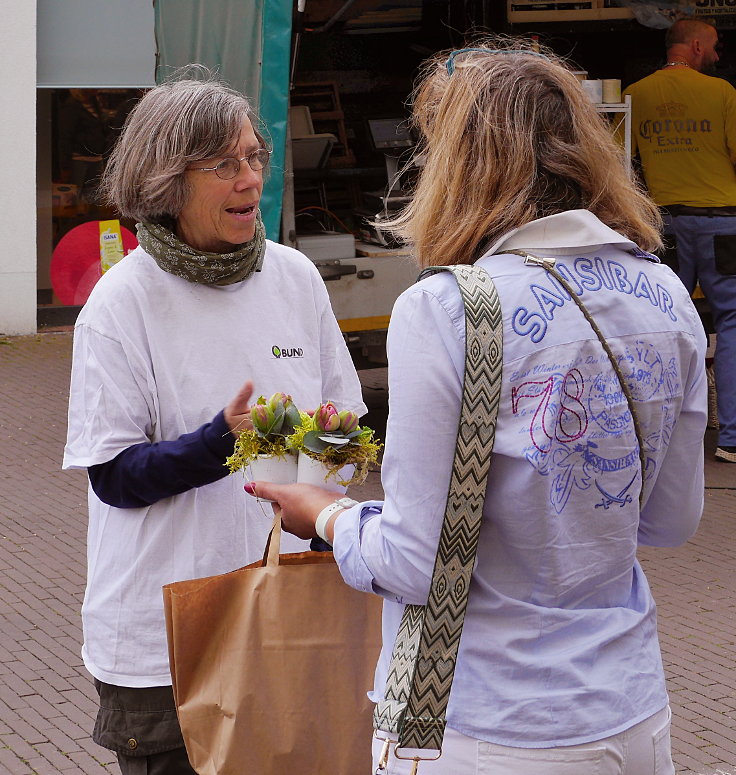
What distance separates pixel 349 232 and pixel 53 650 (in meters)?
3.68

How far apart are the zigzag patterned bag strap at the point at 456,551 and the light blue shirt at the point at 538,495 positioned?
0.7 inches

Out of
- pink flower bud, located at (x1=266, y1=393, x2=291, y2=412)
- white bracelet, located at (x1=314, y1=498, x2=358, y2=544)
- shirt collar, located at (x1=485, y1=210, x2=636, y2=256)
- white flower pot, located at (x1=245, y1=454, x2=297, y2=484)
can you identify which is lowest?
white flower pot, located at (x1=245, y1=454, x2=297, y2=484)

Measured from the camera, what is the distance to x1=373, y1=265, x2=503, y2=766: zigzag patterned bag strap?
5.54ft

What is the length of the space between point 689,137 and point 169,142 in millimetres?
5647

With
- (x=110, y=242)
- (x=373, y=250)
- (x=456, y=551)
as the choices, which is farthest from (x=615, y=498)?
(x=110, y=242)

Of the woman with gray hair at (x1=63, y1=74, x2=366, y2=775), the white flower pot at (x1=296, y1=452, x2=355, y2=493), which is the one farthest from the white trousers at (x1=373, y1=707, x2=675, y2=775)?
the woman with gray hair at (x1=63, y1=74, x2=366, y2=775)

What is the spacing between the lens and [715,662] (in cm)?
478

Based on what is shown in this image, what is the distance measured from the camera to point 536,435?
172cm

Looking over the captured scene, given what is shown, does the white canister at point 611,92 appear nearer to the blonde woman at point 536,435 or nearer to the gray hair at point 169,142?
the gray hair at point 169,142

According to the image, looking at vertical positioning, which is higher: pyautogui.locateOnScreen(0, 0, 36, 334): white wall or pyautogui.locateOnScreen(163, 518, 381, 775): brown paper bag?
pyautogui.locateOnScreen(163, 518, 381, 775): brown paper bag

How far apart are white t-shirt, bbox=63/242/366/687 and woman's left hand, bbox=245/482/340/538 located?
369mm

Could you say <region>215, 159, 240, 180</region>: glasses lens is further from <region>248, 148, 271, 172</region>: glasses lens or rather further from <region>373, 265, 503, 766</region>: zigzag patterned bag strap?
<region>373, 265, 503, 766</region>: zigzag patterned bag strap

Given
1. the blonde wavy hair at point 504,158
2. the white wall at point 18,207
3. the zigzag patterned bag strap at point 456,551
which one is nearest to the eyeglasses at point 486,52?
the blonde wavy hair at point 504,158

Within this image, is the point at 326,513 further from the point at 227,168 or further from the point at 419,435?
the point at 227,168
